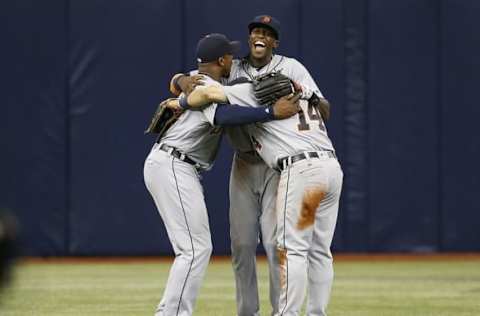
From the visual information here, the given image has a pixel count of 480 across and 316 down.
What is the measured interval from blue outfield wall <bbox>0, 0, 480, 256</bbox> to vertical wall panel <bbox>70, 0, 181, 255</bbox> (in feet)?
0.04

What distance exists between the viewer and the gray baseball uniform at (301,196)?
5531mm

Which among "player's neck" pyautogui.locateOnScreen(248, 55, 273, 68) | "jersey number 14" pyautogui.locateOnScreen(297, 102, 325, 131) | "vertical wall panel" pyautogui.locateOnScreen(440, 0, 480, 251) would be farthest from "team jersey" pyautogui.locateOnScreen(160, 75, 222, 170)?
"vertical wall panel" pyautogui.locateOnScreen(440, 0, 480, 251)

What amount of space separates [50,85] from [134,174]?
1346mm

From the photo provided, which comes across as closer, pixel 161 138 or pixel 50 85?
pixel 161 138

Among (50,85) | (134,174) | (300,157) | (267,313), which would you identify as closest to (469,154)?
(134,174)

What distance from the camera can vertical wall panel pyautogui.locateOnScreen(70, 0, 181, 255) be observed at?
38.4ft

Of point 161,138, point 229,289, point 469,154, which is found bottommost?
point 229,289

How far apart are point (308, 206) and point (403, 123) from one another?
21.6 ft

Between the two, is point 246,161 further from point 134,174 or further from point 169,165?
point 134,174

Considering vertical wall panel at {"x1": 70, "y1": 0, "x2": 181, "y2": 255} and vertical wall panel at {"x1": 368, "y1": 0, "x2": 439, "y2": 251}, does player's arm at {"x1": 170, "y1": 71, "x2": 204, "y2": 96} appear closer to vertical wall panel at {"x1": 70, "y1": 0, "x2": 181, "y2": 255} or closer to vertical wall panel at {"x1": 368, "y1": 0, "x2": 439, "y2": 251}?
vertical wall panel at {"x1": 70, "y1": 0, "x2": 181, "y2": 255}

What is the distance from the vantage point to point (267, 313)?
7047mm

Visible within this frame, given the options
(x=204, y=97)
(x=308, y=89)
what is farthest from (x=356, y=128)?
(x=204, y=97)

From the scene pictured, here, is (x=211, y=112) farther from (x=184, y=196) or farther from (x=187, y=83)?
(x=184, y=196)

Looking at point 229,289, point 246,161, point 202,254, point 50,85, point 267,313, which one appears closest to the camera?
point 202,254
